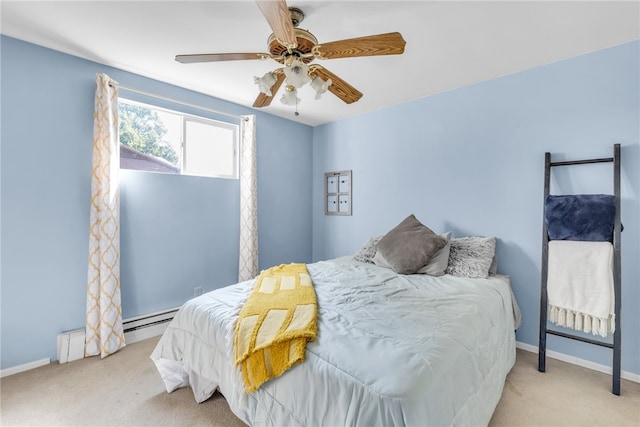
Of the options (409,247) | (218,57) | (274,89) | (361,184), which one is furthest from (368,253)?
(218,57)

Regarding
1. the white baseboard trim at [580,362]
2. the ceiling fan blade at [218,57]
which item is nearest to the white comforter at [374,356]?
the white baseboard trim at [580,362]

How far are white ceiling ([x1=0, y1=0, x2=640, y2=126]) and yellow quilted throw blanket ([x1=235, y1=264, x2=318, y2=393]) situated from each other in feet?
5.75

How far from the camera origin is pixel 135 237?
106 inches

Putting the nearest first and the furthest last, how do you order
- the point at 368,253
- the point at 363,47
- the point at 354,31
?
the point at 363,47
the point at 354,31
the point at 368,253

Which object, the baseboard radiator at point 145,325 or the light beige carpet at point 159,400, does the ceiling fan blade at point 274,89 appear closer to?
the light beige carpet at point 159,400

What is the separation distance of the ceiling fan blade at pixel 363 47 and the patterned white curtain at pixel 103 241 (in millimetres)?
1968

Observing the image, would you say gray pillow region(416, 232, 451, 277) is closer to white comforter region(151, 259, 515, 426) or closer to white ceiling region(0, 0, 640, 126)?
white comforter region(151, 259, 515, 426)

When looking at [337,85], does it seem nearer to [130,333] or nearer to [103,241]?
[103,241]

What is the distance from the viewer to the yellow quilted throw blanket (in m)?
1.27

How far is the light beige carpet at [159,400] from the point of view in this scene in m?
1.68

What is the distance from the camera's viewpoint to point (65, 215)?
234 cm

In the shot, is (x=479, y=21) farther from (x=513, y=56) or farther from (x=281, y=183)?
(x=281, y=183)

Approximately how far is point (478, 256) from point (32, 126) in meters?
3.69

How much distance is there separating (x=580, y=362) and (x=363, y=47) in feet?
9.39
